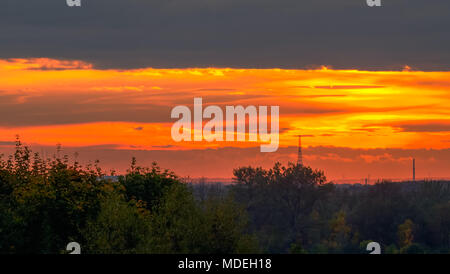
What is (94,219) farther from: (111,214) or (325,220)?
(325,220)

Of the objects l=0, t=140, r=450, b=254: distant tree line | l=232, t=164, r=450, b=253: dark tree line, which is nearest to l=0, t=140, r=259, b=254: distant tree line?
l=0, t=140, r=450, b=254: distant tree line

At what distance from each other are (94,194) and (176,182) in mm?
15181

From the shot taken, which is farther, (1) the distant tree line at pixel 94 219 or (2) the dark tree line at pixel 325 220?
(2) the dark tree line at pixel 325 220

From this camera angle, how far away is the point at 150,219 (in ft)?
230

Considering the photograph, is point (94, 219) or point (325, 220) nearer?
point (94, 219)

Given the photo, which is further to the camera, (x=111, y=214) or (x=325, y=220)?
(x=325, y=220)

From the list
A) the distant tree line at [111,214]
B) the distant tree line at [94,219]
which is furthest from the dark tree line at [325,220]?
the distant tree line at [94,219]

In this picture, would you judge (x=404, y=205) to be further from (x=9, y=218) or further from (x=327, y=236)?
(x=9, y=218)

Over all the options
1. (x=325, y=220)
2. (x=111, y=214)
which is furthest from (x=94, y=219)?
(x=325, y=220)

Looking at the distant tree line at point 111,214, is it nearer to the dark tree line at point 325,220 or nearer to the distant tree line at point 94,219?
the distant tree line at point 94,219

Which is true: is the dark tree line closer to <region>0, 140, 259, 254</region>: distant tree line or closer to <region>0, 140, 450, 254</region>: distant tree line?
<region>0, 140, 450, 254</region>: distant tree line

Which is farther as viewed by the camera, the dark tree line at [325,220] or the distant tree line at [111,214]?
the dark tree line at [325,220]
